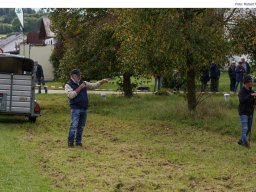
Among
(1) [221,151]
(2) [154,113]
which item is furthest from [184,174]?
(2) [154,113]

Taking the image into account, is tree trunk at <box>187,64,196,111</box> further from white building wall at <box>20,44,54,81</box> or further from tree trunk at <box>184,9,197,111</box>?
white building wall at <box>20,44,54,81</box>

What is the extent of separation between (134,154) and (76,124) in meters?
1.58

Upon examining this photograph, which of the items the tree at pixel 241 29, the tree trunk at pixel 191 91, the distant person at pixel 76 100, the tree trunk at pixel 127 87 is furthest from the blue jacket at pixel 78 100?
the tree trunk at pixel 127 87

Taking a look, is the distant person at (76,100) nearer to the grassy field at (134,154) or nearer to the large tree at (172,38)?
the grassy field at (134,154)

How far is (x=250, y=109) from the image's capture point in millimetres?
12945

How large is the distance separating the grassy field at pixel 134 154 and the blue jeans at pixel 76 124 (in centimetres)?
29

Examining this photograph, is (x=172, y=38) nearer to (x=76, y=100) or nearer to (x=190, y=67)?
(x=190, y=67)

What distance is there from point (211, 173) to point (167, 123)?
7.48 m

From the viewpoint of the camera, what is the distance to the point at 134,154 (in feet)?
38.1

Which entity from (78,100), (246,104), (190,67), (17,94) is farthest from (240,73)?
(78,100)

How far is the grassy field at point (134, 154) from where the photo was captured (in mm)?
8797

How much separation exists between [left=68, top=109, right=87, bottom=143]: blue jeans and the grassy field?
290 mm

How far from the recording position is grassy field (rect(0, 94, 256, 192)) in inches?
346

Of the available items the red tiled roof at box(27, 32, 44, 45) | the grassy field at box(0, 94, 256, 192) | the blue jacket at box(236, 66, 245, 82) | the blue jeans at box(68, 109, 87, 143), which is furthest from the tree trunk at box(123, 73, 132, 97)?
the red tiled roof at box(27, 32, 44, 45)
